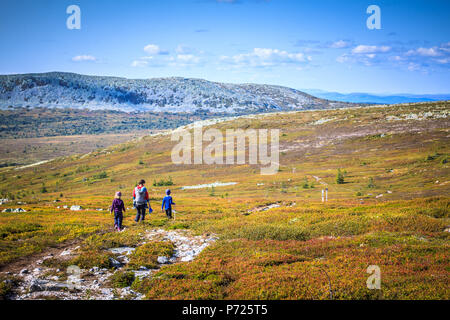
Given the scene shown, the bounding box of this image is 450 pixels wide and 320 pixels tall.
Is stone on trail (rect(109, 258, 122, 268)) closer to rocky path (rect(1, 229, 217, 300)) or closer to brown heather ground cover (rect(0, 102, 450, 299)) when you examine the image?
rocky path (rect(1, 229, 217, 300))

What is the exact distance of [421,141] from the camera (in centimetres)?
8769

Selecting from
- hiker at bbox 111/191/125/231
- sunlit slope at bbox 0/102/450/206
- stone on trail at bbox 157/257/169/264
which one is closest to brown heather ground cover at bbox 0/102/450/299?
stone on trail at bbox 157/257/169/264

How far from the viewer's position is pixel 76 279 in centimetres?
1251

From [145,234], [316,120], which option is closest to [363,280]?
[145,234]

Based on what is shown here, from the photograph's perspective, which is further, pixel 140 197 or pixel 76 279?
pixel 140 197

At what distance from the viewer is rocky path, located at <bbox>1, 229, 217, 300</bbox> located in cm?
1091

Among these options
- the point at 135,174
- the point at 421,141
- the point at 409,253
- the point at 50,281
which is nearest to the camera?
the point at 50,281

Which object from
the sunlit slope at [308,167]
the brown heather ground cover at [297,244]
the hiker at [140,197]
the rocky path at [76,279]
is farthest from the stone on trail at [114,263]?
the sunlit slope at [308,167]

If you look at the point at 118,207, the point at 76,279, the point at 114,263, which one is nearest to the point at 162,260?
the point at 114,263

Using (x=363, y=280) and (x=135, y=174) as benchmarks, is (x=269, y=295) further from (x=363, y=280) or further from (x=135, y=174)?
(x=135, y=174)

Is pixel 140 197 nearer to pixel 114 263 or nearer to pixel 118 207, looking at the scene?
pixel 118 207

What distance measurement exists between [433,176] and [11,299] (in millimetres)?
59970

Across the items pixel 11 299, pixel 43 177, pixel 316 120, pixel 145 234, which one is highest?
pixel 316 120
